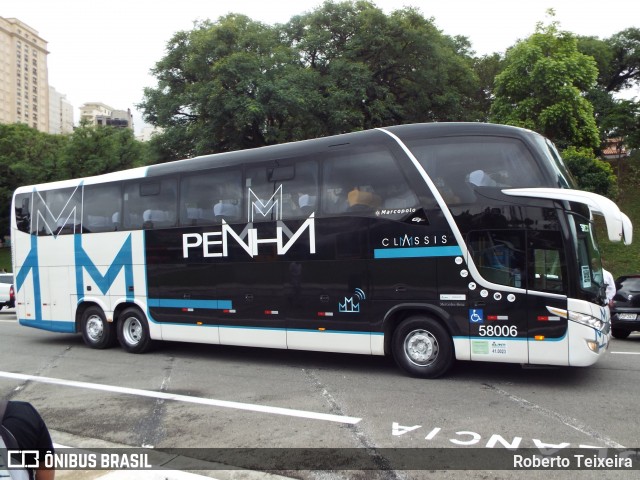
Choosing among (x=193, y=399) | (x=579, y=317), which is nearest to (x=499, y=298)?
(x=579, y=317)

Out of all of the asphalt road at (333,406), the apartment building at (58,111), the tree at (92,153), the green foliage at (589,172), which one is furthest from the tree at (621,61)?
the apartment building at (58,111)

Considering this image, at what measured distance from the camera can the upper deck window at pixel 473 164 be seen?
740 cm

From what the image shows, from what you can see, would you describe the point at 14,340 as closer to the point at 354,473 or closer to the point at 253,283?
the point at 253,283

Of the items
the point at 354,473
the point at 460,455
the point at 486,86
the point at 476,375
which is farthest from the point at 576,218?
the point at 486,86

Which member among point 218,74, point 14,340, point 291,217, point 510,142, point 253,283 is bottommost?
point 14,340

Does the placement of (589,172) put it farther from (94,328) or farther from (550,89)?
(94,328)

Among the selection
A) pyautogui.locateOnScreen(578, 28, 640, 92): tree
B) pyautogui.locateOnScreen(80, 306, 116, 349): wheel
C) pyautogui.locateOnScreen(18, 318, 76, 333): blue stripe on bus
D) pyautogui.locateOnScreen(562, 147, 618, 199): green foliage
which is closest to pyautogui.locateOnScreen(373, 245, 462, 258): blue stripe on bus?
pyautogui.locateOnScreen(80, 306, 116, 349): wheel

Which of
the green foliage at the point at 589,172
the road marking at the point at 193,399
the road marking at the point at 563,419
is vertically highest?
the green foliage at the point at 589,172

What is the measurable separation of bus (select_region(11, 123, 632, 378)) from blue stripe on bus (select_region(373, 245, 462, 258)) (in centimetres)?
2

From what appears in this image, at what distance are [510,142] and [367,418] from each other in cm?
436

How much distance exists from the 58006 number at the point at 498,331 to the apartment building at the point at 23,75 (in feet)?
496

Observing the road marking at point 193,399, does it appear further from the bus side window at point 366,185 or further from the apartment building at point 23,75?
the apartment building at point 23,75

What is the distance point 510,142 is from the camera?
24.7 feet

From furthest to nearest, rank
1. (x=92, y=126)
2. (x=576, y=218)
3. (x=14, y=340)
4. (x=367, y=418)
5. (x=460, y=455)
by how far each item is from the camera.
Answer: (x=92, y=126) → (x=14, y=340) → (x=576, y=218) → (x=367, y=418) → (x=460, y=455)
